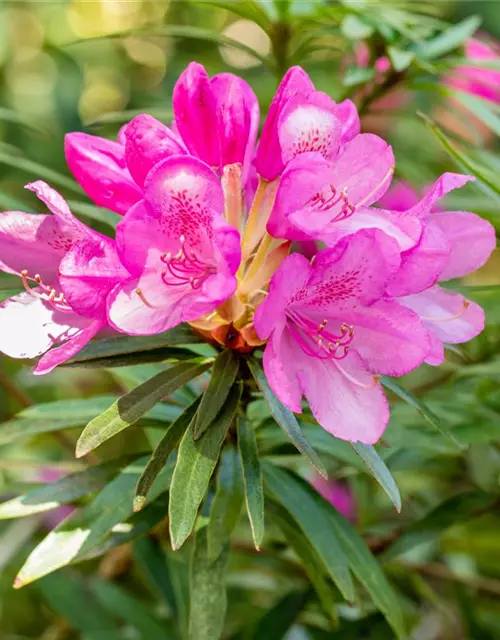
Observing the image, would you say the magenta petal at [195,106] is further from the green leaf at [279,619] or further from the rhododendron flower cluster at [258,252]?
the green leaf at [279,619]

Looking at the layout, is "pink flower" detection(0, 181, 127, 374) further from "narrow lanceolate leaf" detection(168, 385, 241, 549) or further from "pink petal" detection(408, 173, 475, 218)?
"pink petal" detection(408, 173, 475, 218)

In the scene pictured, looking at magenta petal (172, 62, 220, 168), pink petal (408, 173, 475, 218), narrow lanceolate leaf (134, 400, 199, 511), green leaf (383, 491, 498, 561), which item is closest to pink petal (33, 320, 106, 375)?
narrow lanceolate leaf (134, 400, 199, 511)

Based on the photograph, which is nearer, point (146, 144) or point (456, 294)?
point (146, 144)

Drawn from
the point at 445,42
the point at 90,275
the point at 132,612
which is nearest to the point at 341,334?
the point at 90,275

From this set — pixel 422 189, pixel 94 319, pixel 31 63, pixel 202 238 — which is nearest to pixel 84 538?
pixel 94 319

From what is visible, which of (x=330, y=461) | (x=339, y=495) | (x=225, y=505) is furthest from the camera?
(x=339, y=495)

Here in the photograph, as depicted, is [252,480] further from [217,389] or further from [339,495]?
[339,495]
